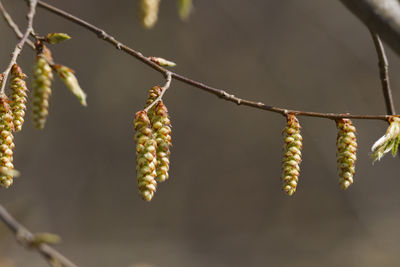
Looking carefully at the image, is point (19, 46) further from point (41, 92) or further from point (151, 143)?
point (151, 143)

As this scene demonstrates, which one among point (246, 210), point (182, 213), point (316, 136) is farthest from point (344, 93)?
point (182, 213)

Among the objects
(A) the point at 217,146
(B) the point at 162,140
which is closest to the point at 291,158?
(B) the point at 162,140

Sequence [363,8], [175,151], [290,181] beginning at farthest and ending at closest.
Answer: [175,151] < [290,181] < [363,8]

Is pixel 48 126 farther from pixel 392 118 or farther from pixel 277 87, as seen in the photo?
pixel 392 118

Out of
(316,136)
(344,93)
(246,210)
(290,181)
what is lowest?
(290,181)

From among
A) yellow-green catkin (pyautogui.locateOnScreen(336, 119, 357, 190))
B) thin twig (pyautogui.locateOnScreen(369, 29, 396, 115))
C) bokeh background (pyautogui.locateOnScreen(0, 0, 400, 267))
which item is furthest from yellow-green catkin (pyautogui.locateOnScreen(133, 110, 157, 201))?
bokeh background (pyautogui.locateOnScreen(0, 0, 400, 267))

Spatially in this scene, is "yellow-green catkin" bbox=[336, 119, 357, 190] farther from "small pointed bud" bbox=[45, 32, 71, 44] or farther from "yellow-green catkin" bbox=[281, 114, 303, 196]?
"small pointed bud" bbox=[45, 32, 71, 44]
